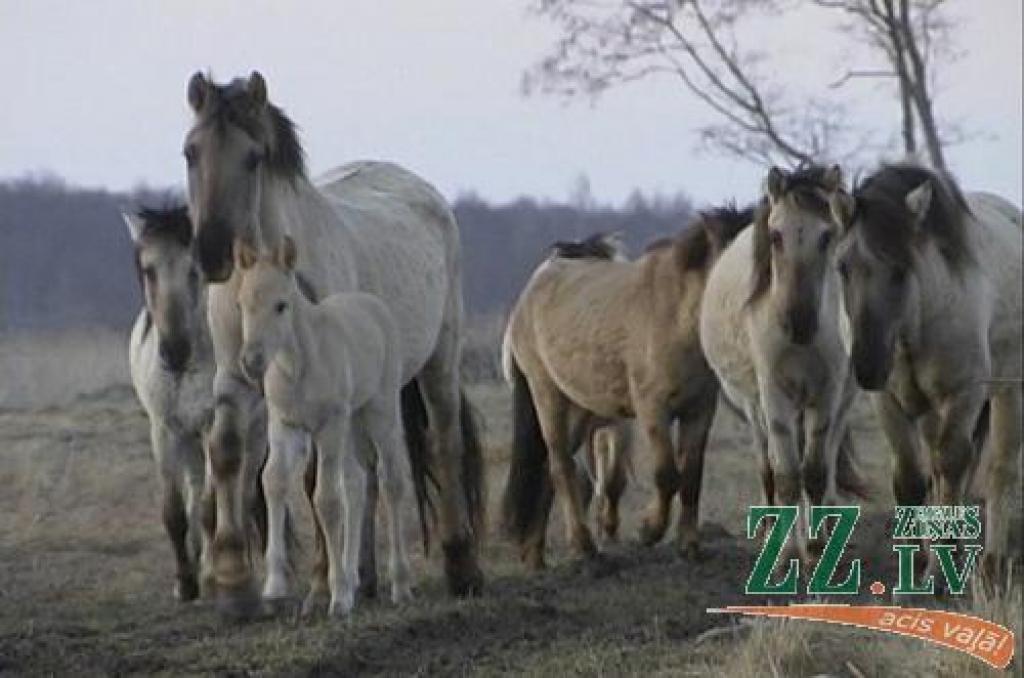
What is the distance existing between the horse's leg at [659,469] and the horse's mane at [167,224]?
118 inches

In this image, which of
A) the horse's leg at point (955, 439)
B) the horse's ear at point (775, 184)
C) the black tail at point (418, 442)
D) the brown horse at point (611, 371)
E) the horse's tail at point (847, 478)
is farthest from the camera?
the horse's tail at point (847, 478)

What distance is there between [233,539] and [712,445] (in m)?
11.8

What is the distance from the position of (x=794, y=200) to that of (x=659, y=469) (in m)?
2.68

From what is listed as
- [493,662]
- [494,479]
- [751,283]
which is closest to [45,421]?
[494,479]

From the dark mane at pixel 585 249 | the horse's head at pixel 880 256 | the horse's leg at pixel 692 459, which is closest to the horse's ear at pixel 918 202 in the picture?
the horse's head at pixel 880 256

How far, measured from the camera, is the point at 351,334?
26.9 feet

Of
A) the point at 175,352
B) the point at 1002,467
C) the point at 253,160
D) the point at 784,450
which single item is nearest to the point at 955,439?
the point at 1002,467

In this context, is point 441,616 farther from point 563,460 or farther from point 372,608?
point 563,460

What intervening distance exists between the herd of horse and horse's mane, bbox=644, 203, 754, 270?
0.05ft

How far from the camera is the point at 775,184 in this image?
858 centimetres

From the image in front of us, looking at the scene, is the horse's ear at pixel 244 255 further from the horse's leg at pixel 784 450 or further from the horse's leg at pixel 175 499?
the horse's leg at pixel 784 450

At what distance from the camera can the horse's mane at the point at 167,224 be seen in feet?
A: 31.3

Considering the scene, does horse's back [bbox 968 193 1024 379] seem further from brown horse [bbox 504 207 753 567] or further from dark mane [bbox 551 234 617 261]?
dark mane [bbox 551 234 617 261]

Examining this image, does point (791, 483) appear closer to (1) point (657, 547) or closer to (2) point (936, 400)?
(2) point (936, 400)
